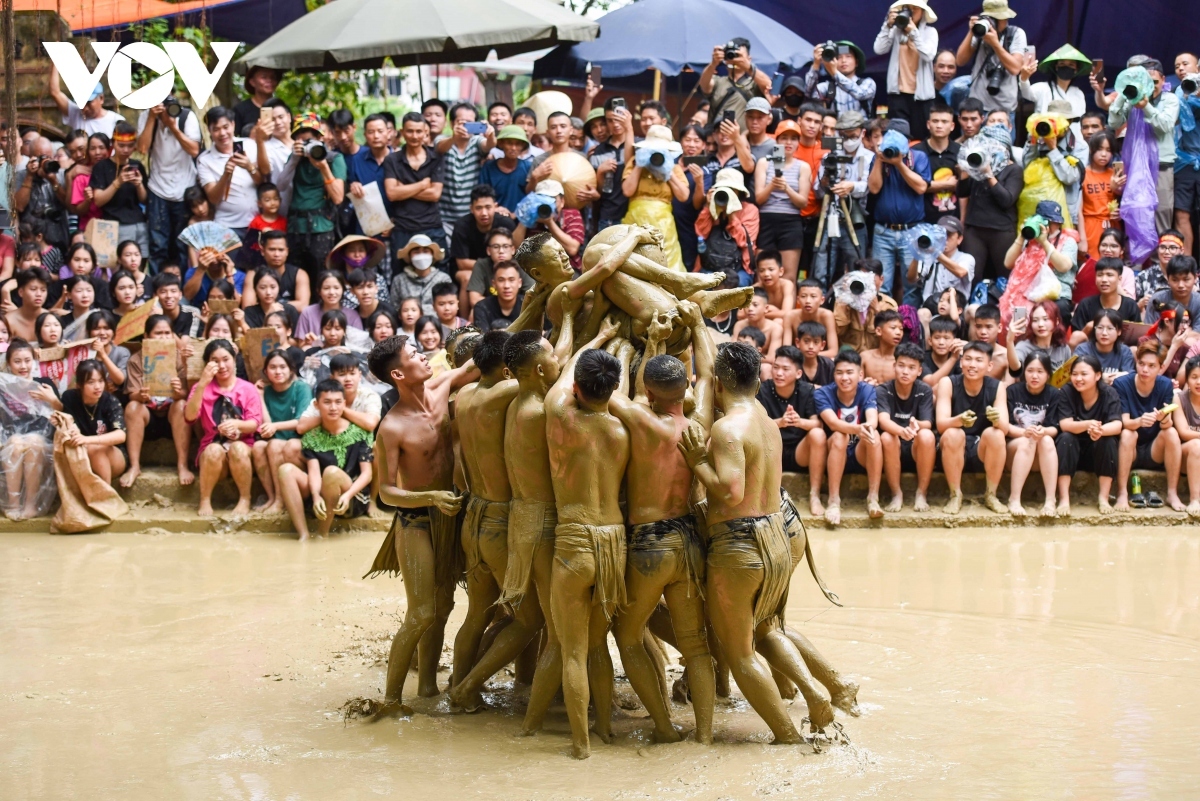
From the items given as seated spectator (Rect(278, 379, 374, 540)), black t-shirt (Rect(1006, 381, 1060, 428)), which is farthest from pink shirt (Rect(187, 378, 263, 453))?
black t-shirt (Rect(1006, 381, 1060, 428))

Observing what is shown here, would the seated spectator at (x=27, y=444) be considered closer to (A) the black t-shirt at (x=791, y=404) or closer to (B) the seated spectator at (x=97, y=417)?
(B) the seated spectator at (x=97, y=417)

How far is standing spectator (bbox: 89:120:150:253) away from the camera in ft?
35.8

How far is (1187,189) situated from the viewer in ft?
36.2

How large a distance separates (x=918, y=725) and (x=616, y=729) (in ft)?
4.05

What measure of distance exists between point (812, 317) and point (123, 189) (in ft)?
18.5

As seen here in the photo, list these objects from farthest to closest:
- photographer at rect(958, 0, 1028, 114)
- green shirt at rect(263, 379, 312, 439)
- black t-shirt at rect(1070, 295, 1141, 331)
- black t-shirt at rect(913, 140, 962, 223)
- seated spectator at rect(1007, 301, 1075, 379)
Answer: photographer at rect(958, 0, 1028, 114) < black t-shirt at rect(913, 140, 962, 223) < black t-shirt at rect(1070, 295, 1141, 331) < seated spectator at rect(1007, 301, 1075, 379) < green shirt at rect(263, 379, 312, 439)

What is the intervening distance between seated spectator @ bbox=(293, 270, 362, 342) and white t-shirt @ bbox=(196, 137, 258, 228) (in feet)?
3.78

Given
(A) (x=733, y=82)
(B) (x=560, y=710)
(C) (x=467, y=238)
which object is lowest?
(B) (x=560, y=710)

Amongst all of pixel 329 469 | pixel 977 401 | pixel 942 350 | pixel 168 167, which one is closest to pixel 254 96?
pixel 168 167

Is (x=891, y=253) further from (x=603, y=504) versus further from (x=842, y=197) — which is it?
(x=603, y=504)

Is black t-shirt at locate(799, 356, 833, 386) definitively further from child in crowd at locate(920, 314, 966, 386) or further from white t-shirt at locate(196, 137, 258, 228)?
white t-shirt at locate(196, 137, 258, 228)

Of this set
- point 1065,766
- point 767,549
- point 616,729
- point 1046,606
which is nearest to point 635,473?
point 767,549

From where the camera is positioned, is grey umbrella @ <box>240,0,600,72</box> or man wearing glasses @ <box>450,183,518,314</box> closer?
man wearing glasses @ <box>450,183,518,314</box>

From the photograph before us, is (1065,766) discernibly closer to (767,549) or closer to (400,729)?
(767,549)
